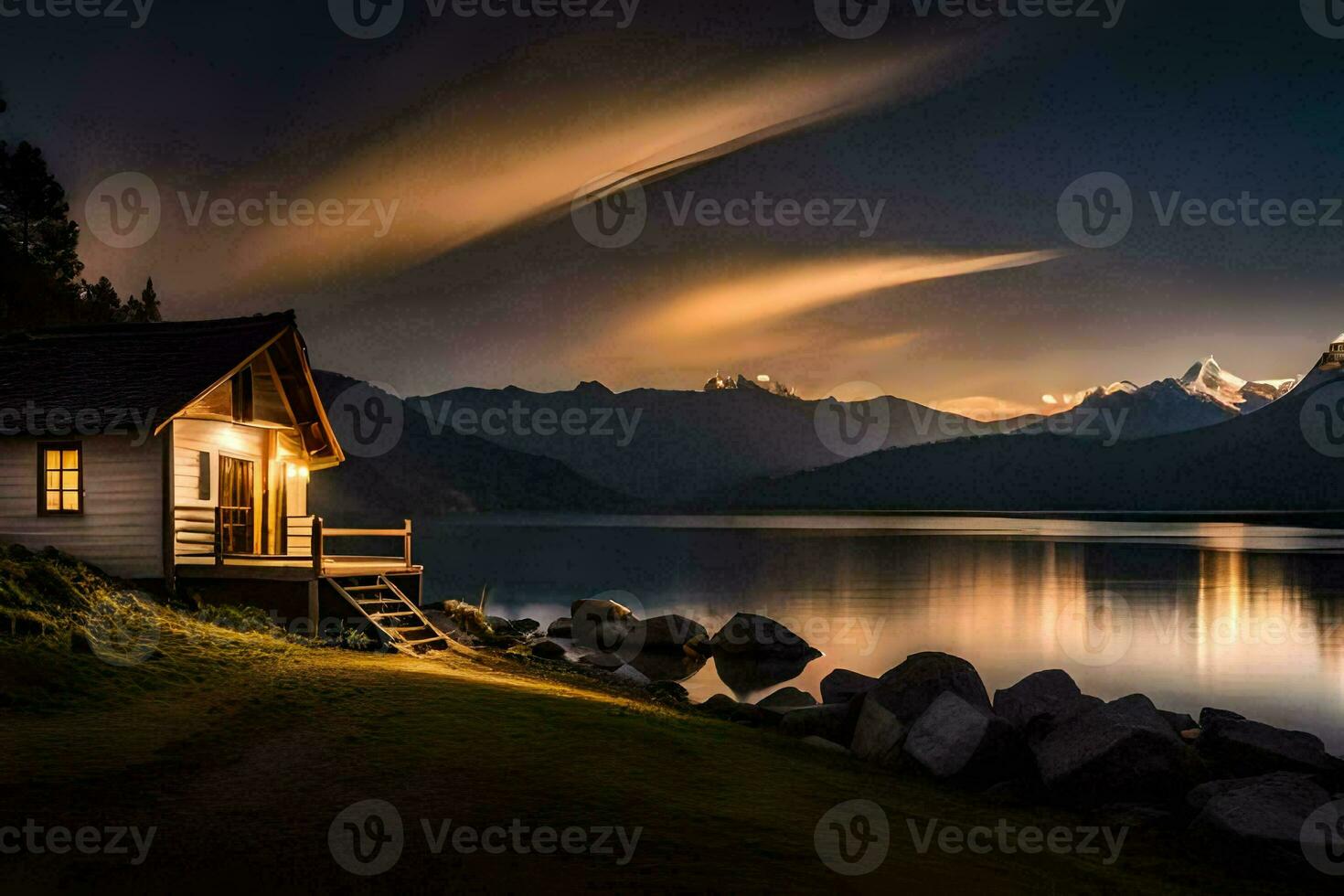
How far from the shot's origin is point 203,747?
44.2 ft

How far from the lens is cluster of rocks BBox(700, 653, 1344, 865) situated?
1490 cm

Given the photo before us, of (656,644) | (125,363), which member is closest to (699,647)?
(656,644)

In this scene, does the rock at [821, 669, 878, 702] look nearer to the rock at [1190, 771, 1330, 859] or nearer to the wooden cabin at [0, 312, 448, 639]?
the wooden cabin at [0, 312, 448, 639]

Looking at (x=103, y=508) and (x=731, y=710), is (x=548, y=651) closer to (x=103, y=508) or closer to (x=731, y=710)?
(x=731, y=710)

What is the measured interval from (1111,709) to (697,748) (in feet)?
35.0

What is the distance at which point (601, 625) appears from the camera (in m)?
45.0

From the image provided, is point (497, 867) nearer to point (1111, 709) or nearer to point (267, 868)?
point (267, 868)

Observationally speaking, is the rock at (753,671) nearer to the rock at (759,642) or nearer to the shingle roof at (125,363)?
the rock at (759,642)

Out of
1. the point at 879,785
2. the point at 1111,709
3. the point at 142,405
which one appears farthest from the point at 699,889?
the point at 142,405

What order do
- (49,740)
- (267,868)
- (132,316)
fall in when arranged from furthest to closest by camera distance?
(132,316) → (49,740) → (267,868)

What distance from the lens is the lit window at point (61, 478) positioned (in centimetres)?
2661

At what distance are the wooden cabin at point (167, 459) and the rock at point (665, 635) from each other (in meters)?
13.4

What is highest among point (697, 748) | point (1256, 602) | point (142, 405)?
point (142, 405)

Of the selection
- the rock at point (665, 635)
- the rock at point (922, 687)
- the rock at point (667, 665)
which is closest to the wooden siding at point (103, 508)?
the rock at point (667, 665)
